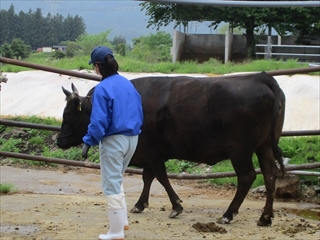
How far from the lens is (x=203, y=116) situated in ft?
19.3

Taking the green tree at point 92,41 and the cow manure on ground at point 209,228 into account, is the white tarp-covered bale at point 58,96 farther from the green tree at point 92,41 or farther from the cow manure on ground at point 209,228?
the green tree at point 92,41

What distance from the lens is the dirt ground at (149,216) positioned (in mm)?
5367

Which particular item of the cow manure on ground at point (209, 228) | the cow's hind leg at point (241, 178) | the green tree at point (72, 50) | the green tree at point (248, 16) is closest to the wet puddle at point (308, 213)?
the cow's hind leg at point (241, 178)

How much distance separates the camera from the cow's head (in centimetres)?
586

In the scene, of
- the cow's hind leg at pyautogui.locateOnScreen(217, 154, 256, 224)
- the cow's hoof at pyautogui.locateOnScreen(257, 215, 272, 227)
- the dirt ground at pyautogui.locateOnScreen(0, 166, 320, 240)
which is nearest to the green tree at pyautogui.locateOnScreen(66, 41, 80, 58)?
the dirt ground at pyautogui.locateOnScreen(0, 166, 320, 240)

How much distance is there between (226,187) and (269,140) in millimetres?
2284

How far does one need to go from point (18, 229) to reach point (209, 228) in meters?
1.64

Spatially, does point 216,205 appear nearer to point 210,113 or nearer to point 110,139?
point 210,113

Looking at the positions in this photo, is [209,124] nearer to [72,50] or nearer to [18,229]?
[18,229]

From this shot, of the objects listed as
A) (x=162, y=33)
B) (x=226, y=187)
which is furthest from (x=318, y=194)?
(x=162, y=33)

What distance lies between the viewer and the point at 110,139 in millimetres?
4871

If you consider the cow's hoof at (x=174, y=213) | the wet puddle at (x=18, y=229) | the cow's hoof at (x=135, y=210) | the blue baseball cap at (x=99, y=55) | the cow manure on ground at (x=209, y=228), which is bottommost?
the cow's hoof at (x=135, y=210)

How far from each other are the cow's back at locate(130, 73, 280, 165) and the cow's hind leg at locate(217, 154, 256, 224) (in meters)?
0.11

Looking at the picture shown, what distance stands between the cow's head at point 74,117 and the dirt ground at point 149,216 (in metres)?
0.71
